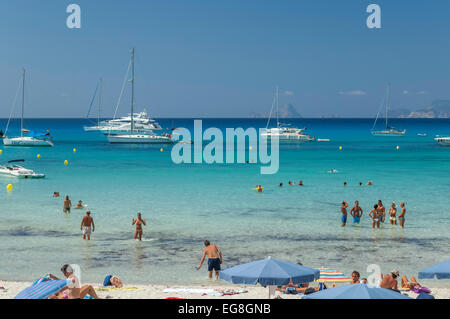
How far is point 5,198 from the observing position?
36.4 meters

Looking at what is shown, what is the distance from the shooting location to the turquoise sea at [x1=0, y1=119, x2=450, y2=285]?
20.4 m

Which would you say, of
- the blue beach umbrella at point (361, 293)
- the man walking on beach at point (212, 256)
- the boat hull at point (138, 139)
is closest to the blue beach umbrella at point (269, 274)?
the blue beach umbrella at point (361, 293)

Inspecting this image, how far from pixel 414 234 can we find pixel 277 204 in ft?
35.5

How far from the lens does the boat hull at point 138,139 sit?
9488 cm

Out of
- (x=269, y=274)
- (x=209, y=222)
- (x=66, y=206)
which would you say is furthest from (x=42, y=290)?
(x=66, y=206)

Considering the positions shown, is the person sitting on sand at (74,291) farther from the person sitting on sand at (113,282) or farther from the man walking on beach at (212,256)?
the man walking on beach at (212,256)

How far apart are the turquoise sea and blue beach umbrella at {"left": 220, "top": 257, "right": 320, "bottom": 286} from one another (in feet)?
14.2

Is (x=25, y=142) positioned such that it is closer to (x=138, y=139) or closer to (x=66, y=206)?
(x=138, y=139)

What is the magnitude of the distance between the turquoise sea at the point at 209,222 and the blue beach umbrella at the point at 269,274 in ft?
14.2

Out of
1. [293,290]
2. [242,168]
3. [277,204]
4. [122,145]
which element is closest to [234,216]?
[277,204]

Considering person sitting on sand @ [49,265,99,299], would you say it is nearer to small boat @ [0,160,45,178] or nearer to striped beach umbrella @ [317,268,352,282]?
striped beach umbrella @ [317,268,352,282]

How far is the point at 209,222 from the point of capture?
93.6ft

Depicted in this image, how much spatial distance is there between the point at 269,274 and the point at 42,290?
5499 millimetres

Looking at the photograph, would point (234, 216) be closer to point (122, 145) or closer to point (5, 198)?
point (5, 198)
